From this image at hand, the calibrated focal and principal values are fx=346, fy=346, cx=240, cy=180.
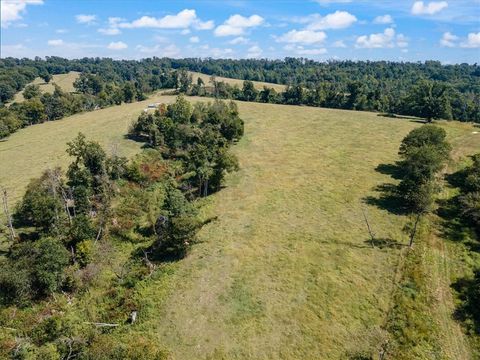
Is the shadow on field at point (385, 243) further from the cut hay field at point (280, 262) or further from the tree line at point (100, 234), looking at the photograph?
the tree line at point (100, 234)

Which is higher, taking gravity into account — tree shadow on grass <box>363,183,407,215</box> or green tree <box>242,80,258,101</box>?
green tree <box>242,80,258,101</box>

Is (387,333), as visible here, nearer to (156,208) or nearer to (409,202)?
(409,202)

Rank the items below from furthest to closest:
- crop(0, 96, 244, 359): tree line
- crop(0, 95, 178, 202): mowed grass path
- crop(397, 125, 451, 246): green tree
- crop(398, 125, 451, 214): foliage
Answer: crop(0, 95, 178, 202): mowed grass path → crop(398, 125, 451, 214): foliage → crop(397, 125, 451, 246): green tree → crop(0, 96, 244, 359): tree line

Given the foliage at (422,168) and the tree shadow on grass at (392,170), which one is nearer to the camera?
the foliage at (422,168)

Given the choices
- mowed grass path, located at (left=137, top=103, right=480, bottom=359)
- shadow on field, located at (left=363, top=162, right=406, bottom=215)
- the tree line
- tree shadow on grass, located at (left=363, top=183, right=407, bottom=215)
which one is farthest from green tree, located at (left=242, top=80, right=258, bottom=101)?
tree shadow on grass, located at (left=363, top=183, right=407, bottom=215)

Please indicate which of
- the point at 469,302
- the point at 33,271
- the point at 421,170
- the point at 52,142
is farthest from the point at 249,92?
the point at 469,302

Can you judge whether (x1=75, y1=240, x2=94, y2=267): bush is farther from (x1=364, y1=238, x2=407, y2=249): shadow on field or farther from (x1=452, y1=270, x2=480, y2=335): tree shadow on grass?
(x1=452, y1=270, x2=480, y2=335): tree shadow on grass

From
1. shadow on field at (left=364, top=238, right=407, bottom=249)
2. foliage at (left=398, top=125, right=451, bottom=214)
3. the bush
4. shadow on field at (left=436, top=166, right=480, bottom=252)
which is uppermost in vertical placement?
foliage at (left=398, top=125, right=451, bottom=214)

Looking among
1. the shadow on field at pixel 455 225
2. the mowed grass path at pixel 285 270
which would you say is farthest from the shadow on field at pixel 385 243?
the shadow on field at pixel 455 225
